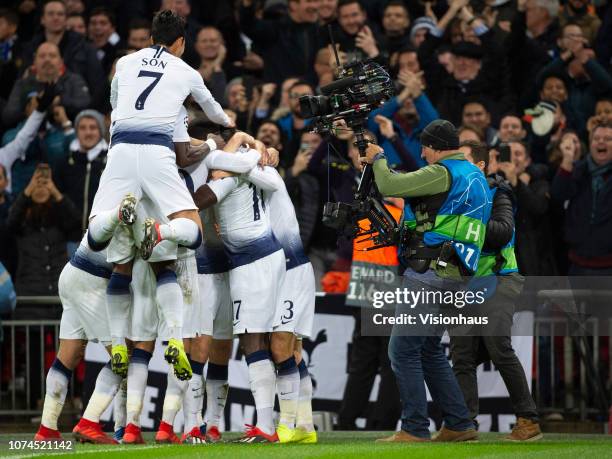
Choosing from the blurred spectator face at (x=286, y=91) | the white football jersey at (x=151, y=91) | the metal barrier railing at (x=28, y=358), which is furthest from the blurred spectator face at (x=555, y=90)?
the white football jersey at (x=151, y=91)

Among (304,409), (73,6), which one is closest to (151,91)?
(304,409)

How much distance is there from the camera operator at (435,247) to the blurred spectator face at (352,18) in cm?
619

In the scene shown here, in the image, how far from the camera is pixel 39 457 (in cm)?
954

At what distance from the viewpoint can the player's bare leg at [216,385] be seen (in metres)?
11.8

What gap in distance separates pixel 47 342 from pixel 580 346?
18.0 ft

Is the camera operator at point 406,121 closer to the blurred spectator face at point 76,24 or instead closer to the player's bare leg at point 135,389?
the blurred spectator face at point 76,24

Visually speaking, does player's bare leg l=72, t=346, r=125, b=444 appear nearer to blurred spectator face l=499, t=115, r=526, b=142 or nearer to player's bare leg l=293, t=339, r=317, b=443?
player's bare leg l=293, t=339, r=317, b=443

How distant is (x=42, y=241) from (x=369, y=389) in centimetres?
410

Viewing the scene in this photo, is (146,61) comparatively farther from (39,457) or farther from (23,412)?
(23,412)

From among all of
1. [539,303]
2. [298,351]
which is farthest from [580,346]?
[298,351]

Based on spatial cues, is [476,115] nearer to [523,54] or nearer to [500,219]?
[523,54]

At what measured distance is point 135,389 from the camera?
35.6ft

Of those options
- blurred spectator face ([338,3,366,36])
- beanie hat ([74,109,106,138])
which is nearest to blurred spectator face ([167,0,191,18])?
blurred spectator face ([338,3,366,36])

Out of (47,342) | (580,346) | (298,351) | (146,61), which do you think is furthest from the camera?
(47,342)
